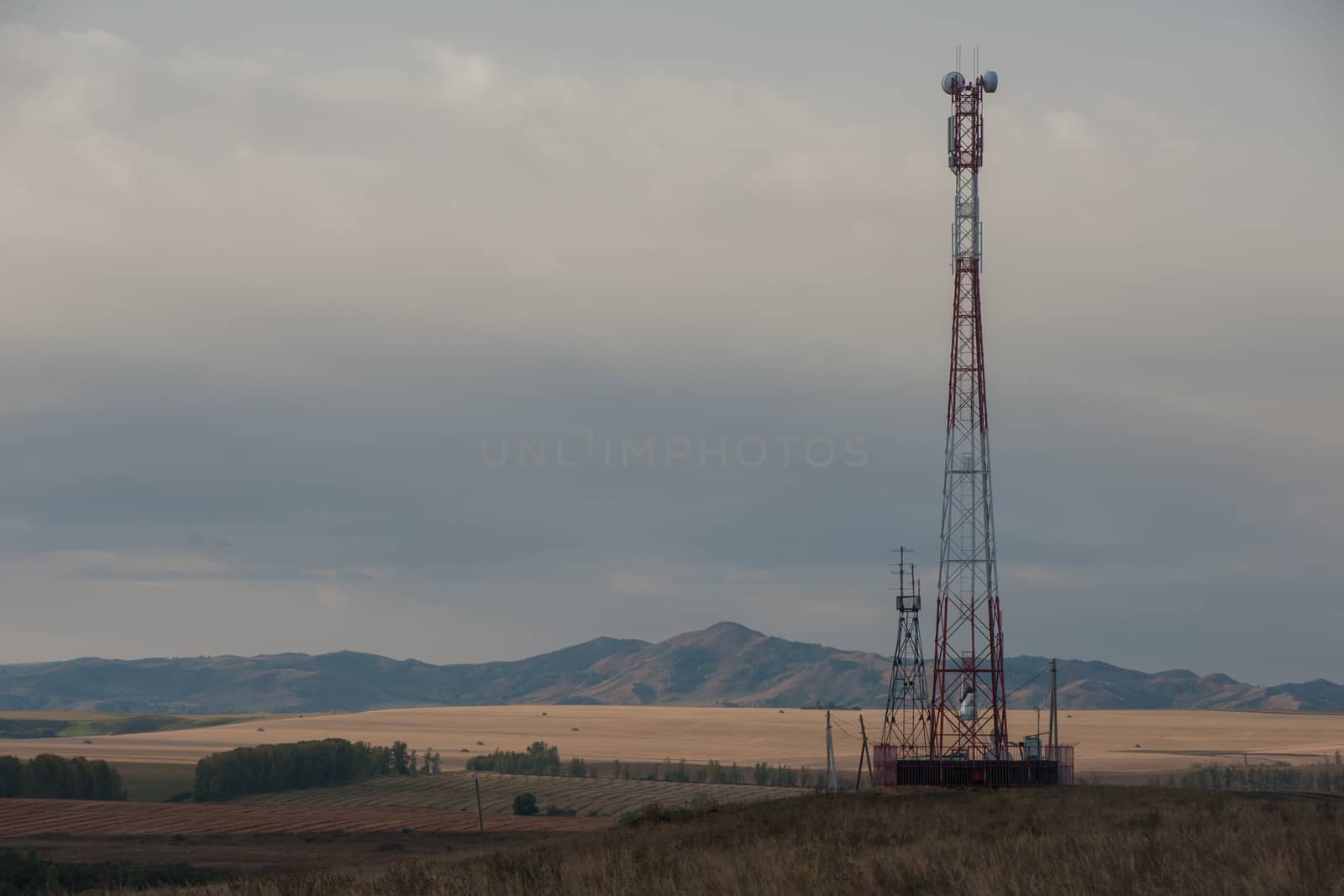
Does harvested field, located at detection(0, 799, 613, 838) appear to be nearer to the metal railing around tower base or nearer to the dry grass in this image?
the metal railing around tower base

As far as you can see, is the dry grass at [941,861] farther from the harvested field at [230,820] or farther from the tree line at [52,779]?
the tree line at [52,779]

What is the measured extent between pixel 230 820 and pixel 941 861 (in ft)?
468

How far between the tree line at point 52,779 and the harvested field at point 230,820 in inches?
634

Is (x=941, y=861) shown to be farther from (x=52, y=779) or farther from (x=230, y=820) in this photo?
(x=52, y=779)

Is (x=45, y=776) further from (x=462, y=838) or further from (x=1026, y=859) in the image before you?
(x=1026, y=859)

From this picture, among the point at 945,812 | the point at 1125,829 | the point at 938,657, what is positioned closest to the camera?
the point at 1125,829

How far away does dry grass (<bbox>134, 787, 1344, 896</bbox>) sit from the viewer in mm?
20984

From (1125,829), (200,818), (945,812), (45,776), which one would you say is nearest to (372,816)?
(200,818)

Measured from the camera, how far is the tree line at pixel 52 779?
187500 millimetres

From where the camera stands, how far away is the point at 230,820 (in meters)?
152

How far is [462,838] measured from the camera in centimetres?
12812

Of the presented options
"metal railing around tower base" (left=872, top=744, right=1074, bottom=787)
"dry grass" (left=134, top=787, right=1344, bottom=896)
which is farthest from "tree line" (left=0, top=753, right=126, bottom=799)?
"dry grass" (left=134, top=787, right=1344, bottom=896)

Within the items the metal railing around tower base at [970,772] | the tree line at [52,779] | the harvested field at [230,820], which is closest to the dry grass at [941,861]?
the metal railing around tower base at [970,772]

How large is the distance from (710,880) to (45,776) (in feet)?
625
